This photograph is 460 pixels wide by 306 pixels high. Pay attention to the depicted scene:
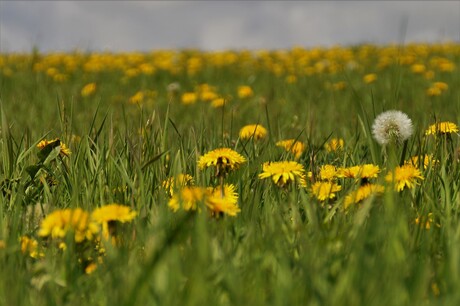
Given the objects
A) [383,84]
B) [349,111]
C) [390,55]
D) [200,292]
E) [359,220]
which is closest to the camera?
[200,292]

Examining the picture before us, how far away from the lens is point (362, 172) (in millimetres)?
2250

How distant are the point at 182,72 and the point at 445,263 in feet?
25.3

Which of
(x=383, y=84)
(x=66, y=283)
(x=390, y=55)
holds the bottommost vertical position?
(x=66, y=283)

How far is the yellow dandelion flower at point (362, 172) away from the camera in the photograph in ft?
7.41

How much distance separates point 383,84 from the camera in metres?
7.29

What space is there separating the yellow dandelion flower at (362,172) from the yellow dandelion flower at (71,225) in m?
0.89

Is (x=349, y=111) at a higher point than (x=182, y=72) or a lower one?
lower

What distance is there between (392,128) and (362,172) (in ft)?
1.70

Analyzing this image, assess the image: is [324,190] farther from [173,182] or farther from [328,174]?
[173,182]

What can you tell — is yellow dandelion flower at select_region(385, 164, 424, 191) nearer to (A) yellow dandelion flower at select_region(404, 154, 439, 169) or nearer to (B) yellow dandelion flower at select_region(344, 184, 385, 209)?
(B) yellow dandelion flower at select_region(344, 184, 385, 209)

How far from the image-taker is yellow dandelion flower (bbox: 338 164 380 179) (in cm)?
226

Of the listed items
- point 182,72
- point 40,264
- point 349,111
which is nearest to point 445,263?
point 40,264

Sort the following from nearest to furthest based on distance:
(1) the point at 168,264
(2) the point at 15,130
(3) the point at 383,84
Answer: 1. (1) the point at 168,264
2. (2) the point at 15,130
3. (3) the point at 383,84

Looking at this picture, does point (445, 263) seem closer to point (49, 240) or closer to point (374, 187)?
point (374, 187)
